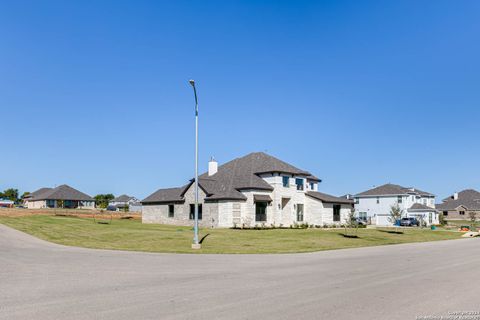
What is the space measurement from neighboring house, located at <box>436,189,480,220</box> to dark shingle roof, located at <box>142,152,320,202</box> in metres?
65.4

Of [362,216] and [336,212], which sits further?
[362,216]

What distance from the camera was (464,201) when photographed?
102 metres

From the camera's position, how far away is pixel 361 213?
77.9m

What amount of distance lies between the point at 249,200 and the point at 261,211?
218cm

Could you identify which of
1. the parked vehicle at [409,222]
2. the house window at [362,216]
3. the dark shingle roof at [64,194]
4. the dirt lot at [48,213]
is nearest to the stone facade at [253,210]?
the dirt lot at [48,213]

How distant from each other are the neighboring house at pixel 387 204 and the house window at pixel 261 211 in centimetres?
3260

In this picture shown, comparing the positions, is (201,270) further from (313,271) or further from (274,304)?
(274,304)

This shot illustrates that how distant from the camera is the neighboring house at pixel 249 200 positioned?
4406 cm

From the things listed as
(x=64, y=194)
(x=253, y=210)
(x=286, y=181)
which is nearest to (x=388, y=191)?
(x=286, y=181)

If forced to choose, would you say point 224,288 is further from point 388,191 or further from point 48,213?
point 388,191

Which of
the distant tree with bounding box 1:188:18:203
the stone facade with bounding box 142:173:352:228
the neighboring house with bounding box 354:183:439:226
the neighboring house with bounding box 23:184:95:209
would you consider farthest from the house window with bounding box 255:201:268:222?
the distant tree with bounding box 1:188:18:203

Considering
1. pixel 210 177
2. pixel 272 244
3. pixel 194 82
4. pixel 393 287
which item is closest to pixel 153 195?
pixel 210 177

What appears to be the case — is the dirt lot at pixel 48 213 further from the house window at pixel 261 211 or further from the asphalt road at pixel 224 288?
the asphalt road at pixel 224 288

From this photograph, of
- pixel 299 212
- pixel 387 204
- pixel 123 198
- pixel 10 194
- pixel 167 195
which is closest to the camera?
pixel 299 212
